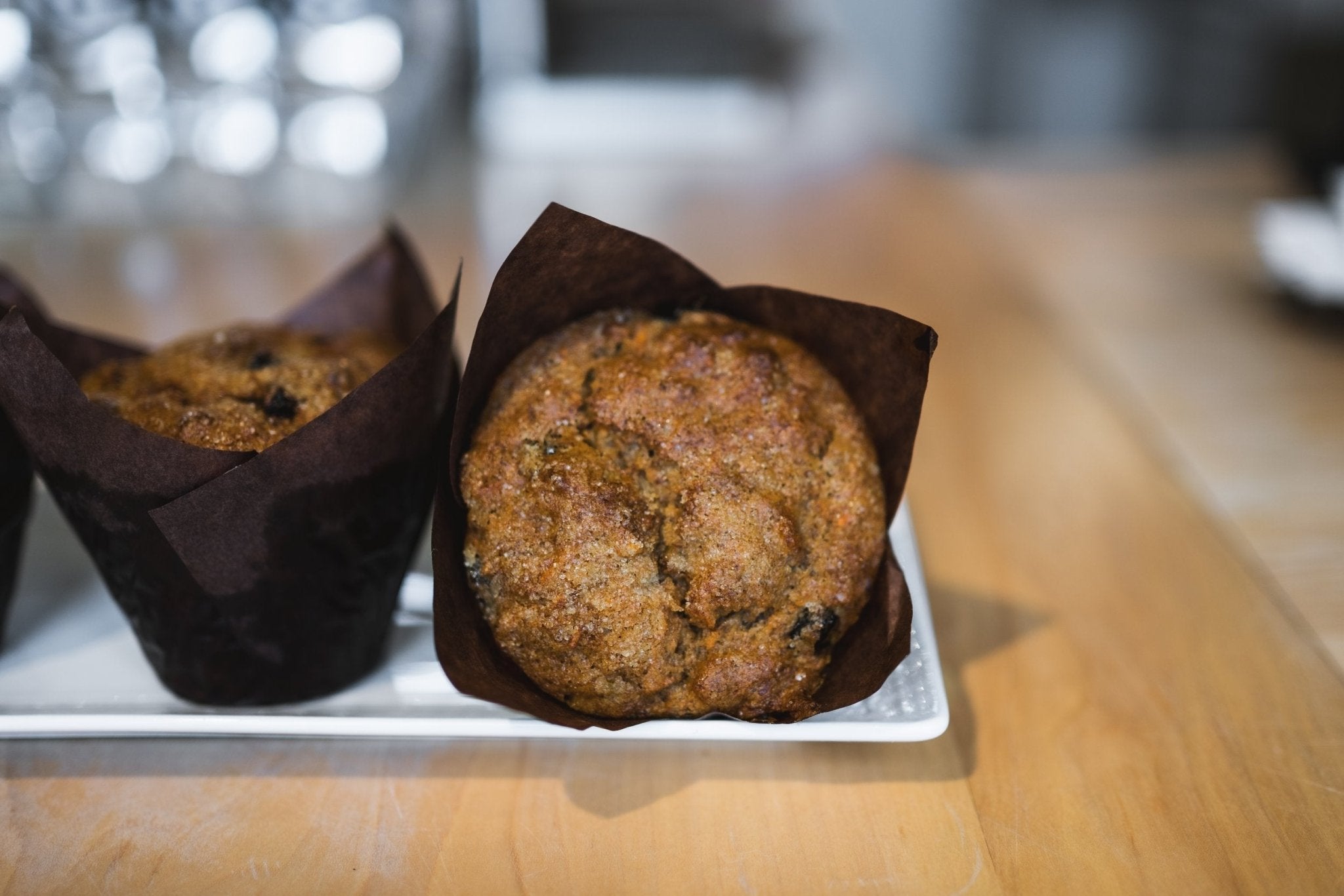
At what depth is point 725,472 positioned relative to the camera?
0.86 metres

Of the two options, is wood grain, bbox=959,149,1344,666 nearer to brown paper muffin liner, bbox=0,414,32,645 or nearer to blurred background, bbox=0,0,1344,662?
blurred background, bbox=0,0,1344,662

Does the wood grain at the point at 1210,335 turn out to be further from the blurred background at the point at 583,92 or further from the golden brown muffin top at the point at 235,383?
the golden brown muffin top at the point at 235,383

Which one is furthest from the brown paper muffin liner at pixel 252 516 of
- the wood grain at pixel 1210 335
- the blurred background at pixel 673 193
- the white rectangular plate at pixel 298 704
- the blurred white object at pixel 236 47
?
the blurred white object at pixel 236 47

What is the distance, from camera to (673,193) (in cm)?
263

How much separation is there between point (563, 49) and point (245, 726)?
270 centimetres

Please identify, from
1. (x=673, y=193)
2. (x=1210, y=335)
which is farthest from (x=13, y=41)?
(x=1210, y=335)

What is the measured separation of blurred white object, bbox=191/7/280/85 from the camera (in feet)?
6.90

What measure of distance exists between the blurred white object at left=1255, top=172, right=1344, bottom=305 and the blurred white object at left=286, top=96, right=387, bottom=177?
1.86 metres

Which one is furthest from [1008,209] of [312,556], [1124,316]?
[312,556]

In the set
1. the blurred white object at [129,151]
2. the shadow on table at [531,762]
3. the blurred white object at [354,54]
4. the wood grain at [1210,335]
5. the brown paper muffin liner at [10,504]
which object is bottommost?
the wood grain at [1210,335]

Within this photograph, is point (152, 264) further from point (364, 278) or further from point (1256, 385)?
point (1256, 385)

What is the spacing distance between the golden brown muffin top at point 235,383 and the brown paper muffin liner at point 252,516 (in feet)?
0.18

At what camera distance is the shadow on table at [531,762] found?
890 millimetres

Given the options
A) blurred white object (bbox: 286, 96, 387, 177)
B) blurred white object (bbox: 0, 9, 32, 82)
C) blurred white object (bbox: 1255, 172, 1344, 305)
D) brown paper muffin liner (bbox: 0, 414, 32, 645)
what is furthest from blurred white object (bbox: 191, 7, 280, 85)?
blurred white object (bbox: 1255, 172, 1344, 305)
